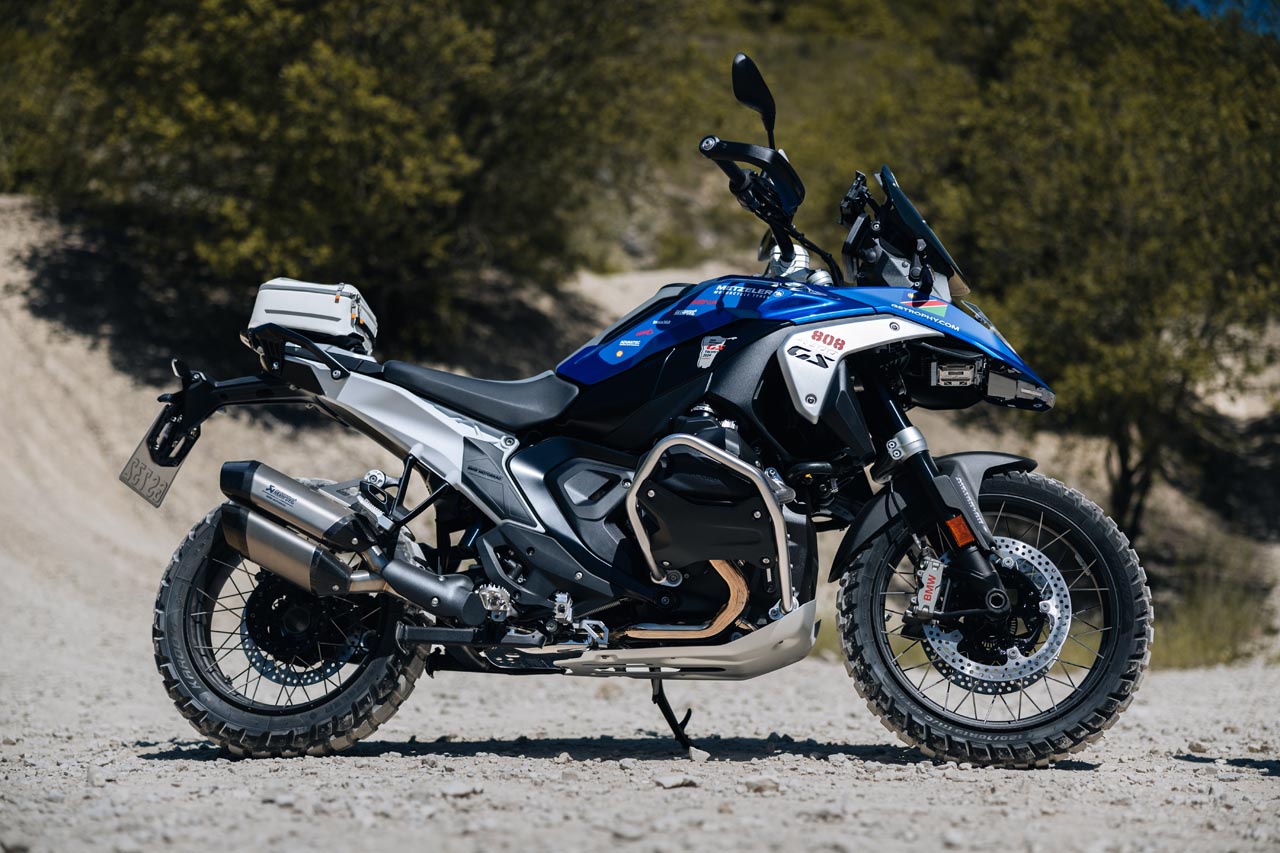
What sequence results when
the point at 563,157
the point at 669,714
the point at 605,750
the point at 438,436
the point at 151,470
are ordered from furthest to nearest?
the point at 563,157
the point at 605,750
the point at 151,470
the point at 669,714
the point at 438,436

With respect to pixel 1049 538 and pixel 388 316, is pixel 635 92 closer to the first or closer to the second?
pixel 388 316

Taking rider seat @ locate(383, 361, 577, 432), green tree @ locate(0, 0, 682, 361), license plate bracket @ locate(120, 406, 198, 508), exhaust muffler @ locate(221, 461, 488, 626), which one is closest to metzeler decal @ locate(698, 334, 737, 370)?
rider seat @ locate(383, 361, 577, 432)

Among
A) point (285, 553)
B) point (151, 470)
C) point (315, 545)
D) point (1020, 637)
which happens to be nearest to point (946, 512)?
point (1020, 637)

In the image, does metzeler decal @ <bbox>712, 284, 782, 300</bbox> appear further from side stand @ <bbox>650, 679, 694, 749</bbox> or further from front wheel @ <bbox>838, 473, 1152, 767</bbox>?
side stand @ <bbox>650, 679, 694, 749</bbox>

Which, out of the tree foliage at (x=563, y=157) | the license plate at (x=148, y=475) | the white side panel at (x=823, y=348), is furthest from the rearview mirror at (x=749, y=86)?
the tree foliage at (x=563, y=157)

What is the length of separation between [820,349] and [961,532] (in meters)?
0.86

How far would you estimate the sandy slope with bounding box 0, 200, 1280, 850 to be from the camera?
328cm

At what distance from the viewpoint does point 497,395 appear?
A: 461cm

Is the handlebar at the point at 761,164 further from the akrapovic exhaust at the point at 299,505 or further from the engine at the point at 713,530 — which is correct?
the akrapovic exhaust at the point at 299,505

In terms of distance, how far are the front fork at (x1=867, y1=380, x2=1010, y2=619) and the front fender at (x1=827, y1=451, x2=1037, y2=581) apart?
4cm

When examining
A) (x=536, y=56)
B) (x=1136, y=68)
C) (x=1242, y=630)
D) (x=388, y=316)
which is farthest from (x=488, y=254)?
(x=1242, y=630)

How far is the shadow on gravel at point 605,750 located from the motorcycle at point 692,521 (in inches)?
11.4

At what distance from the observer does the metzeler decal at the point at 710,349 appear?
449 centimetres

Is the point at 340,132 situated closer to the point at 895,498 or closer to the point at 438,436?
the point at 438,436
